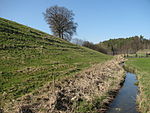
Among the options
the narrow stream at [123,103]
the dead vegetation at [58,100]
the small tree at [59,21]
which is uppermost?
the small tree at [59,21]

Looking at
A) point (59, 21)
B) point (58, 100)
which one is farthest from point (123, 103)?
point (59, 21)

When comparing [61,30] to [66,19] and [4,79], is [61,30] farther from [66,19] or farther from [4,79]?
[4,79]

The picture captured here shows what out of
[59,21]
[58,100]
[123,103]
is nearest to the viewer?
[58,100]

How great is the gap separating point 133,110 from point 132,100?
1949 millimetres

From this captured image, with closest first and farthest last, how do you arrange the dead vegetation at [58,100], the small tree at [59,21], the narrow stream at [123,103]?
the dead vegetation at [58,100], the narrow stream at [123,103], the small tree at [59,21]

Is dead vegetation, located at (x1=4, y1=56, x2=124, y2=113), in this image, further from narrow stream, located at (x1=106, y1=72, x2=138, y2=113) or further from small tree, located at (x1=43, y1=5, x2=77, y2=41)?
small tree, located at (x1=43, y1=5, x2=77, y2=41)

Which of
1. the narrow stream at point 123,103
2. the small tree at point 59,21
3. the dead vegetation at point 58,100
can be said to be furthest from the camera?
the small tree at point 59,21

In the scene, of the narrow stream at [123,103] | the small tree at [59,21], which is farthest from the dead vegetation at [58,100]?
the small tree at [59,21]

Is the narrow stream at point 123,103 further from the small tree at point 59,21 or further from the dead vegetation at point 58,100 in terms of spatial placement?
the small tree at point 59,21

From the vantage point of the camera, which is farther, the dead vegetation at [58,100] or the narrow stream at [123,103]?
the narrow stream at [123,103]

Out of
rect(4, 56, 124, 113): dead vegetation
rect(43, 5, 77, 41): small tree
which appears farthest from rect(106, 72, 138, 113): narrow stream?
rect(43, 5, 77, 41): small tree

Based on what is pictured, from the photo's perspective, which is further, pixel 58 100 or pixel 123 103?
pixel 123 103

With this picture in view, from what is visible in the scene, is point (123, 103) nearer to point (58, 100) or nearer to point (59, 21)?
point (58, 100)

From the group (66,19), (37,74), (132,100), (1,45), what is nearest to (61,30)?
(66,19)
